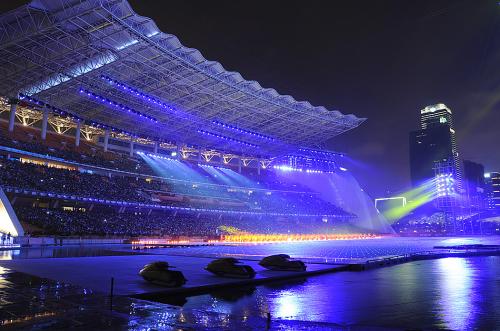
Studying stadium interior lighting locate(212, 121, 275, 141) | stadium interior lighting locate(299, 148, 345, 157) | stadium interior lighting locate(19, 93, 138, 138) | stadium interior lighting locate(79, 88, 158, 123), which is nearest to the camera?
stadium interior lighting locate(19, 93, 138, 138)

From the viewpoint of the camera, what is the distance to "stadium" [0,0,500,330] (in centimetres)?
1172

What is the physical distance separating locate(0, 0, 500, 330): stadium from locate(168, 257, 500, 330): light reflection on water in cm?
9

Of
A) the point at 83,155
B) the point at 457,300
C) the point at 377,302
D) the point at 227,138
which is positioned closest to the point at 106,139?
the point at 83,155

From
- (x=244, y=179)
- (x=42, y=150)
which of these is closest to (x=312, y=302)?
(x=42, y=150)

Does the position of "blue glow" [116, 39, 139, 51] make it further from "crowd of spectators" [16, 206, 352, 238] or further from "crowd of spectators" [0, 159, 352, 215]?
"crowd of spectators" [16, 206, 352, 238]

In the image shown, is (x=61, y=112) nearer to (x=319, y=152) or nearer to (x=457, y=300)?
(x=457, y=300)

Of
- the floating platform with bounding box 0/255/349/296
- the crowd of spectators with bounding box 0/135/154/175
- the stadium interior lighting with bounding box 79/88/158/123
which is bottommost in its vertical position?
the floating platform with bounding box 0/255/349/296

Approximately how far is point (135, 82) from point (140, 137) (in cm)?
1983

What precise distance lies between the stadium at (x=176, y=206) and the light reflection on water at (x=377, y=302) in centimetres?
9

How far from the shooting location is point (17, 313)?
9.54 meters

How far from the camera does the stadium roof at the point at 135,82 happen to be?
41.2m

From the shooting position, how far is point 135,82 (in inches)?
2226

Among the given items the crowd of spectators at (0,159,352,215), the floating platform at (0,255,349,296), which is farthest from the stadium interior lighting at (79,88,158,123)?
the floating platform at (0,255,349,296)

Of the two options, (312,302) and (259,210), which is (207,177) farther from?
(312,302)
